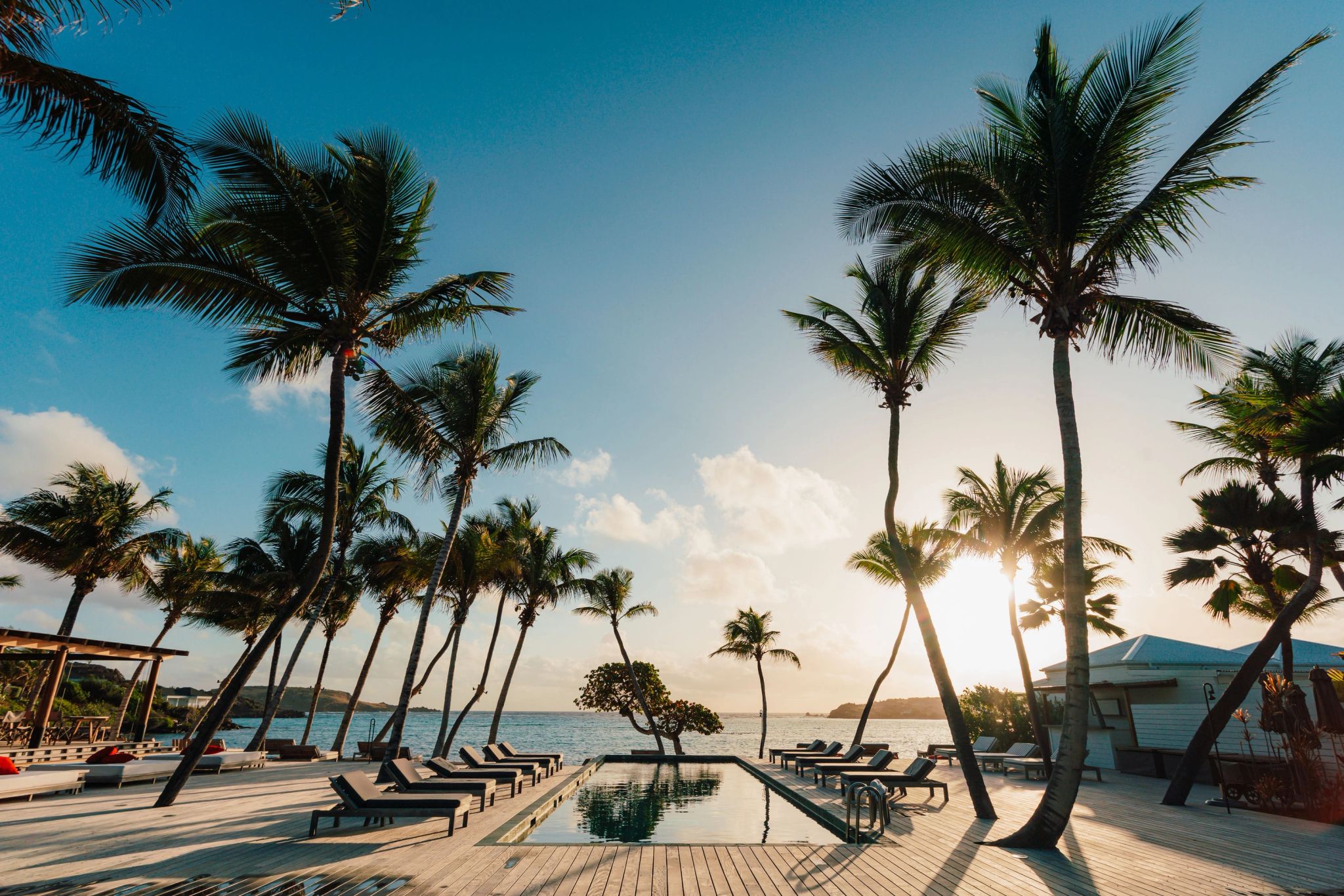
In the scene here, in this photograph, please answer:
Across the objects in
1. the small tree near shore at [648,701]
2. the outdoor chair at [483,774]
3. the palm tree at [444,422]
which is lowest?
the outdoor chair at [483,774]

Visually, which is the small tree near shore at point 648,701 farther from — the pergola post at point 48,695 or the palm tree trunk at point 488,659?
the pergola post at point 48,695

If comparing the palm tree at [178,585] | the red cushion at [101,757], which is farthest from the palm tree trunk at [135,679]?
the red cushion at [101,757]

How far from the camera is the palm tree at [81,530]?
21562 mm

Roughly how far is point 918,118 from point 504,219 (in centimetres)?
727

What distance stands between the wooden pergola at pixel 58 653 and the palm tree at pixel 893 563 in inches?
877

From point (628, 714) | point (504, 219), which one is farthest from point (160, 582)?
point (504, 219)

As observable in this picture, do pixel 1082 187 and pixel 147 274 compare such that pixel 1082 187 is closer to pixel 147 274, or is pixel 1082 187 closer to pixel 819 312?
pixel 819 312

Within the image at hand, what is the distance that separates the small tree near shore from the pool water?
410 inches

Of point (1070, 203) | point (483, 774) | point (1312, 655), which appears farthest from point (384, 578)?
point (1312, 655)

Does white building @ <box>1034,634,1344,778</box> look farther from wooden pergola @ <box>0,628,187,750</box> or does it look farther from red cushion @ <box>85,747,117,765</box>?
wooden pergola @ <box>0,628,187,750</box>

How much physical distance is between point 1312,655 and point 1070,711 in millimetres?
19825

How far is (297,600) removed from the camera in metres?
10.7

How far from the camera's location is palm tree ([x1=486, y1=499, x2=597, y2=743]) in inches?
979

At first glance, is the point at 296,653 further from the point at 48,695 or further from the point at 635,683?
the point at 635,683
